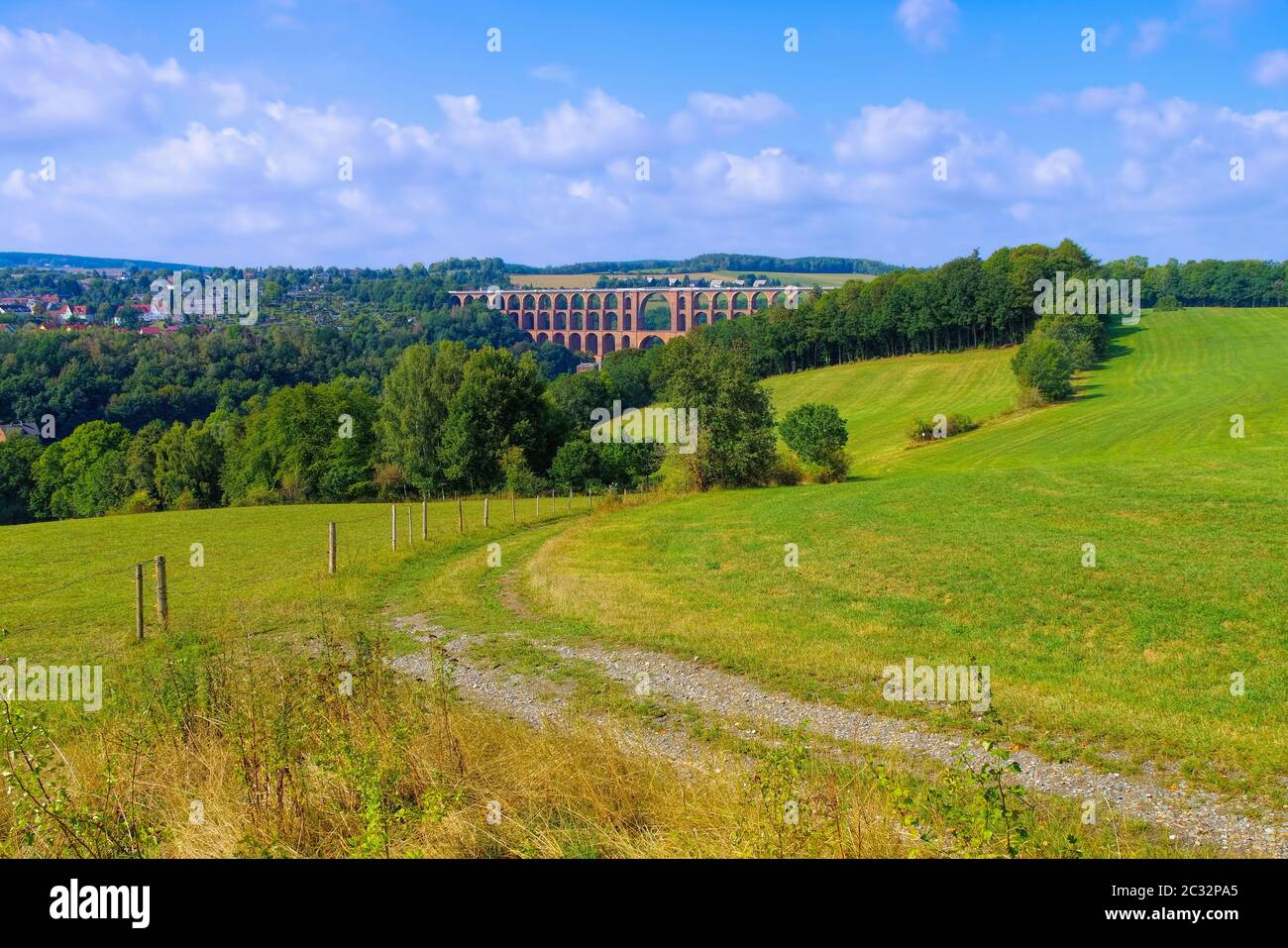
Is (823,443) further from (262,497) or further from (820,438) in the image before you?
(262,497)

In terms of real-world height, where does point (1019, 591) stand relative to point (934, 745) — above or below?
above

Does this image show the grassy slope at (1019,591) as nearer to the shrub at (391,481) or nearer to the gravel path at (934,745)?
the gravel path at (934,745)

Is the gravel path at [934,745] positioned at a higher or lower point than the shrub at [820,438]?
lower

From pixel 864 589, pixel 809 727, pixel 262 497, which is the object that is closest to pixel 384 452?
pixel 262 497

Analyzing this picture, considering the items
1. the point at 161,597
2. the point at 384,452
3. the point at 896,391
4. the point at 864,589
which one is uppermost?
the point at 896,391

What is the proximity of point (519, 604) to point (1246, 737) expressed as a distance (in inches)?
562

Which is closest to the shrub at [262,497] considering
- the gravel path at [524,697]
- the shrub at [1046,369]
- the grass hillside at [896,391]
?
the grass hillside at [896,391]

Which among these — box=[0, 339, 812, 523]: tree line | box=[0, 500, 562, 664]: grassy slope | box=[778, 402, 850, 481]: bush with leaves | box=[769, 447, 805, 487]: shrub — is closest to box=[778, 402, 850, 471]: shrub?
box=[778, 402, 850, 481]: bush with leaves

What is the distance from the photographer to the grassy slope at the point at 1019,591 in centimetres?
1199

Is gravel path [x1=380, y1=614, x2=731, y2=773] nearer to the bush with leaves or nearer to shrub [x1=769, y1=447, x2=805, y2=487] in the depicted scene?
shrub [x1=769, y1=447, x2=805, y2=487]

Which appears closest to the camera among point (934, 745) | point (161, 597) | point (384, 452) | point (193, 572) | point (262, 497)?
point (934, 745)

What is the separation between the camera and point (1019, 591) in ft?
61.2

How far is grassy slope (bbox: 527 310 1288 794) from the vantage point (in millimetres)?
11992
